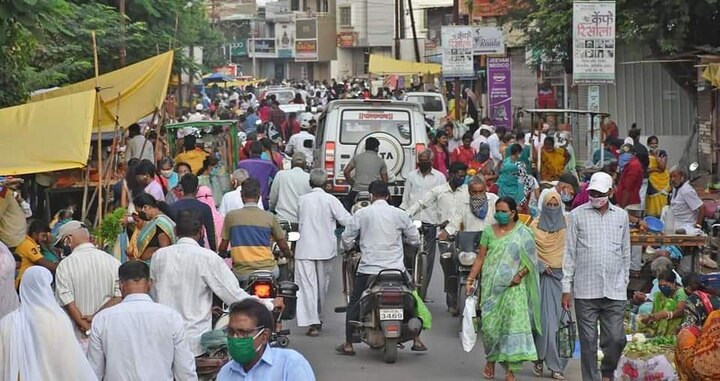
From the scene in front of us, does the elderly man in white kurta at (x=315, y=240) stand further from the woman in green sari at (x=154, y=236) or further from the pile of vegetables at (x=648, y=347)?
the pile of vegetables at (x=648, y=347)

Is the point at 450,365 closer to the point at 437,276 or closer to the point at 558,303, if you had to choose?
the point at 558,303

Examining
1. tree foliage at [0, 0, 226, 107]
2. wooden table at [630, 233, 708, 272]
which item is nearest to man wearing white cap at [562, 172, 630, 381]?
wooden table at [630, 233, 708, 272]

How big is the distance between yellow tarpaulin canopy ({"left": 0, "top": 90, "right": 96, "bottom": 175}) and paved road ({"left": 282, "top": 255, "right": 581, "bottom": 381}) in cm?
278

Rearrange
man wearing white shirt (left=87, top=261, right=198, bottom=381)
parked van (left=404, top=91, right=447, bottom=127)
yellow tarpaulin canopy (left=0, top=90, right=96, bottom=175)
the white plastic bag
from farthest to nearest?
parked van (left=404, top=91, right=447, bottom=127)
yellow tarpaulin canopy (left=0, top=90, right=96, bottom=175)
the white plastic bag
man wearing white shirt (left=87, top=261, right=198, bottom=381)

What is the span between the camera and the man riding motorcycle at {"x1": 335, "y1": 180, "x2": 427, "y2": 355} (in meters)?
12.2

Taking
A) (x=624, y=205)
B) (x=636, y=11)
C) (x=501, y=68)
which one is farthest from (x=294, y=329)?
(x=501, y=68)

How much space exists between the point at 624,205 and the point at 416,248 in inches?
197

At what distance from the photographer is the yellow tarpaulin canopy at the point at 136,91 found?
16.5 m

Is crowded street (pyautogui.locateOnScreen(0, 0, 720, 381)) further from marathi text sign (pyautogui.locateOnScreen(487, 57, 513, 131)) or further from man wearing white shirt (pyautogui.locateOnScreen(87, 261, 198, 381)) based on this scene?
marathi text sign (pyautogui.locateOnScreen(487, 57, 513, 131))

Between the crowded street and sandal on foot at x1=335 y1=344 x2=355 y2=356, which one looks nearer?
the crowded street

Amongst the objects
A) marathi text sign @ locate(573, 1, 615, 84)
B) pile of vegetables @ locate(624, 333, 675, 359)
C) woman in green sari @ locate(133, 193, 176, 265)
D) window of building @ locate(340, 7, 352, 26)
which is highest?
window of building @ locate(340, 7, 352, 26)

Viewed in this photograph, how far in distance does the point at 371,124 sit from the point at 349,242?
29.2 ft

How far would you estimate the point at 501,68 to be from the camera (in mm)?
37281

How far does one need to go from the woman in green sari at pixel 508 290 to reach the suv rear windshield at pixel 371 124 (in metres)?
10.00
